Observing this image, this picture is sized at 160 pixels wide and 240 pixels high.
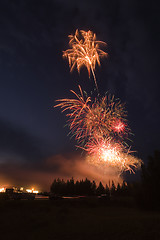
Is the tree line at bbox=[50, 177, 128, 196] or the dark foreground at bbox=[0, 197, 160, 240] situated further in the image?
the tree line at bbox=[50, 177, 128, 196]

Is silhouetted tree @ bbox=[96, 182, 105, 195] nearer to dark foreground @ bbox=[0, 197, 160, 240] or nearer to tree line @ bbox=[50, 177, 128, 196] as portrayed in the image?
tree line @ bbox=[50, 177, 128, 196]

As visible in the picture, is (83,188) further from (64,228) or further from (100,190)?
(64,228)

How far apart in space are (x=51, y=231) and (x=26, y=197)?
63.9 ft

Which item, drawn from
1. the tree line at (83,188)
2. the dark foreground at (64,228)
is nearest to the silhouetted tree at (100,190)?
the tree line at (83,188)

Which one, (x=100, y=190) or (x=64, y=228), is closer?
(x=64, y=228)

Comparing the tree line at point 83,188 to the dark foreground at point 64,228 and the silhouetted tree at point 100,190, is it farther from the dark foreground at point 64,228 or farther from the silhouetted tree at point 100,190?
the dark foreground at point 64,228

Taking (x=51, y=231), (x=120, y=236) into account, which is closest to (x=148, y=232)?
(x=120, y=236)

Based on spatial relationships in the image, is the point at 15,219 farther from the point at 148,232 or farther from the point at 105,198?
the point at 105,198

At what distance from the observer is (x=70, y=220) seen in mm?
18578

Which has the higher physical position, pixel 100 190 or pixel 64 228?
pixel 100 190

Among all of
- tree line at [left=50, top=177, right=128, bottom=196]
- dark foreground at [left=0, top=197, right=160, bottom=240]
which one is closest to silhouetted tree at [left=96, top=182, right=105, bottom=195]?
tree line at [left=50, top=177, right=128, bottom=196]

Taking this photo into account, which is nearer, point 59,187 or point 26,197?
point 26,197

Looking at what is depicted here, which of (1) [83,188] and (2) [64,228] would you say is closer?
(2) [64,228]

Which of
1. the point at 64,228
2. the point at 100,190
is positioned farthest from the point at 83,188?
the point at 64,228
